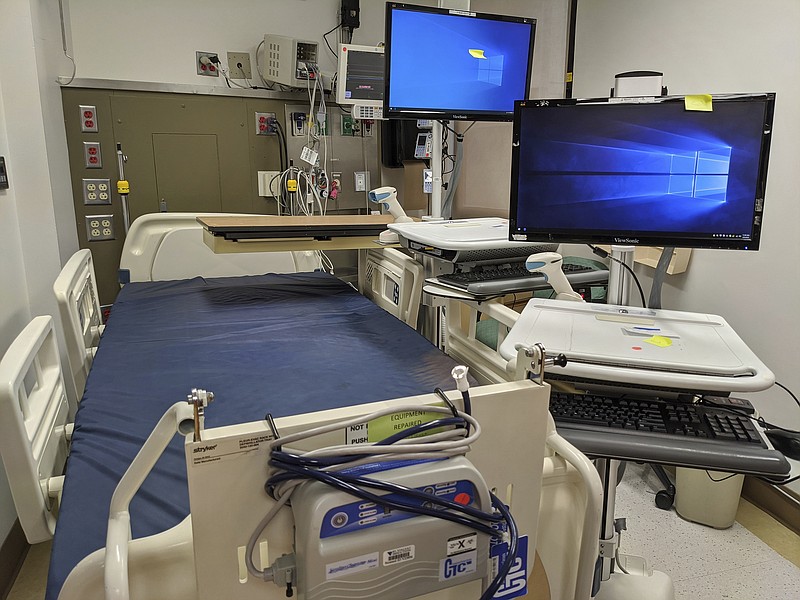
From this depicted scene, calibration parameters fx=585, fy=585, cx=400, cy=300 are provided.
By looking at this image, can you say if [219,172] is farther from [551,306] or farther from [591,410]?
[591,410]

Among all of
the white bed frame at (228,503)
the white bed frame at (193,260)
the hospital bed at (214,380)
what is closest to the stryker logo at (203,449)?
the white bed frame at (228,503)

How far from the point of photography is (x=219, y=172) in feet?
11.2

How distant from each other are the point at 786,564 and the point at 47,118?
334 centimetres

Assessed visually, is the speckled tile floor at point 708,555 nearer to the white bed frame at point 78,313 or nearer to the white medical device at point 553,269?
the white bed frame at point 78,313

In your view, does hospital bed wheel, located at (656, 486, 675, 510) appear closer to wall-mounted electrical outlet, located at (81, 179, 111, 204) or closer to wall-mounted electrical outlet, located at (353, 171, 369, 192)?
wall-mounted electrical outlet, located at (353, 171, 369, 192)

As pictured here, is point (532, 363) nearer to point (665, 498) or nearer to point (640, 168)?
point (640, 168)

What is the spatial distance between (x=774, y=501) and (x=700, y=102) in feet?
5.64

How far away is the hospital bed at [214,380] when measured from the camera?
88 centimetres

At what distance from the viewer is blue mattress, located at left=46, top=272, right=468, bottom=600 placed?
1106mm

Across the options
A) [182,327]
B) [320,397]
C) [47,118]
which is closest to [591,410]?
[320,397]

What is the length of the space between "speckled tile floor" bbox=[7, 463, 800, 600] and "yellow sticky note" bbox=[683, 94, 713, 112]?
57.6 inches

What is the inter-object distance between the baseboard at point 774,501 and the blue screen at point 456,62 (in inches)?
68.0

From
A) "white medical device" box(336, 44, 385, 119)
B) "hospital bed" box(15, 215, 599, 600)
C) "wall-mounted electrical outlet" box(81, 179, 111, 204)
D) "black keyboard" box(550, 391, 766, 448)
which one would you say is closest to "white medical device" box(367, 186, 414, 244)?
"hospital bed" box(15, 215, 599, 600)

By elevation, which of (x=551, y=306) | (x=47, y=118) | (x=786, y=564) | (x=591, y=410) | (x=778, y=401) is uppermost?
(x=47, y=118)
